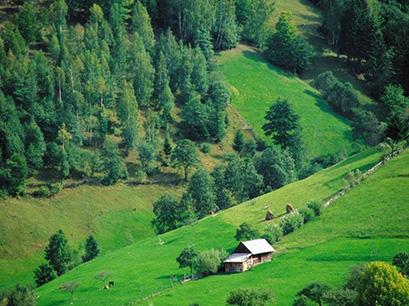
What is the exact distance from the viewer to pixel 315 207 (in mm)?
109188

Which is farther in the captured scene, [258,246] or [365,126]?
[365,126]

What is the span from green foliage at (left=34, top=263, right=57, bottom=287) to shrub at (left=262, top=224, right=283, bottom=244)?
3636 cm

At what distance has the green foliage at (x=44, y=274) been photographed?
11881 centimetres

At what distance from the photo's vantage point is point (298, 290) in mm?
83812

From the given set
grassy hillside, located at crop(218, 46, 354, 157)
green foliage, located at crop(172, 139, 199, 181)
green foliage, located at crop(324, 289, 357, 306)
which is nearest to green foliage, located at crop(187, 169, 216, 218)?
green foliage, located at crop(172, 139, 199, 181)

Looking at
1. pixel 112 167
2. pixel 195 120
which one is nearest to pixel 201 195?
pixel 112 167

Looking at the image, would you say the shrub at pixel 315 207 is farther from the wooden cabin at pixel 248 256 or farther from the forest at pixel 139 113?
the forest at pixel 139 113

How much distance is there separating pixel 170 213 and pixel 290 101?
6194cm

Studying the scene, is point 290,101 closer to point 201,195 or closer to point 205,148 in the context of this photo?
point 205,148

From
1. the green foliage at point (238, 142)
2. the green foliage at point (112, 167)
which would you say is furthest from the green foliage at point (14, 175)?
the green foliage at point (238, 142)

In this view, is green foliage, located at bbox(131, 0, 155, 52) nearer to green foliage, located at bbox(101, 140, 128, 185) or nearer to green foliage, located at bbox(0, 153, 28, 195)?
green foliage, located at bbox(101, 140, 128, 185)

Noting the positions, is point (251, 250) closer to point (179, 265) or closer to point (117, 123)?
point (179, 265)

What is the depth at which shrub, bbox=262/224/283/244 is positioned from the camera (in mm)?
103438

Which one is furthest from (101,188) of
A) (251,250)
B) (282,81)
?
(282,81)
